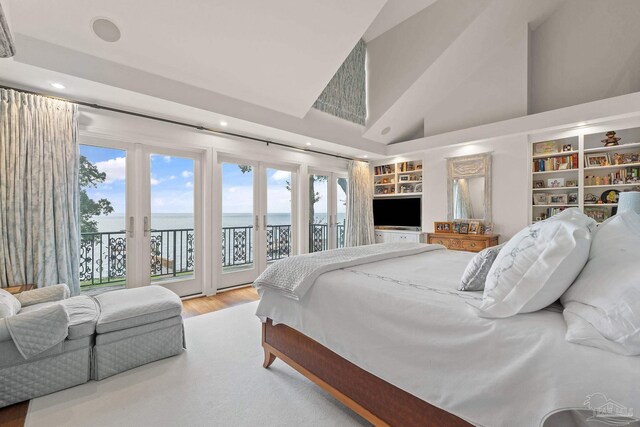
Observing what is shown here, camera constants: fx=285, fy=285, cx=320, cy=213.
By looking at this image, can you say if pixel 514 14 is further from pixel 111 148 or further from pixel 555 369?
pixel 111 148

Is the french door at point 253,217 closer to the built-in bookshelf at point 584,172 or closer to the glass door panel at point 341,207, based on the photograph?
the glass door panel at point 341,207

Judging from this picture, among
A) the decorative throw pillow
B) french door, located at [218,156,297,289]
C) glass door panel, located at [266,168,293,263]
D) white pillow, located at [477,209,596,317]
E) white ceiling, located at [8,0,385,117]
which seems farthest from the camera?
glass door panel, located at [266,168,293,263]

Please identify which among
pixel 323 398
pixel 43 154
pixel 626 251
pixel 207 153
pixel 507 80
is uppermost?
pixel 507 80

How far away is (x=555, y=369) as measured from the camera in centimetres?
83

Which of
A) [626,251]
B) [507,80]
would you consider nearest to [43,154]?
[626,251]

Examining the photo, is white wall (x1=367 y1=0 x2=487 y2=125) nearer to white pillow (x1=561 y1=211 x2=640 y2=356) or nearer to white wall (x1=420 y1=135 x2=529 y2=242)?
white wall (x1=420 y1=135 x2=529 y2=242)

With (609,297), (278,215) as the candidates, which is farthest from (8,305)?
(278,215)

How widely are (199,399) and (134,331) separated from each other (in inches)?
29.7

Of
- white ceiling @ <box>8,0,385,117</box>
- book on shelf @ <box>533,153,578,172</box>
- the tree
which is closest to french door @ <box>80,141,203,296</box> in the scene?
the tree

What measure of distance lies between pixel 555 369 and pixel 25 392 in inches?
106

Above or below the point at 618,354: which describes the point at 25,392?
below

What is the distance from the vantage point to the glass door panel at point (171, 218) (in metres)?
3.65

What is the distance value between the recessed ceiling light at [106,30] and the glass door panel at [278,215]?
2.54 metres

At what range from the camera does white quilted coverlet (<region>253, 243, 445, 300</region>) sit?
173 centimetres
